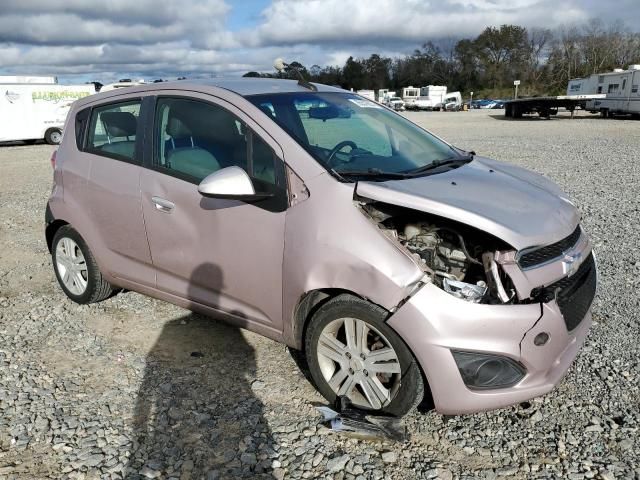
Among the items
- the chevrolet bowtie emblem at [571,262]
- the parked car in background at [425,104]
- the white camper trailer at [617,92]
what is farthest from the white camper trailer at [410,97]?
the chevrolet bowtie emblem at [571,262]

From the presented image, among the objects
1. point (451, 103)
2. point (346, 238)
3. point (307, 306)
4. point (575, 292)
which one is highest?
point (346, 238)

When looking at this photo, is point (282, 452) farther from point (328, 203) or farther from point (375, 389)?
point (328, 203)

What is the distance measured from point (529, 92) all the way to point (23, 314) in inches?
3357

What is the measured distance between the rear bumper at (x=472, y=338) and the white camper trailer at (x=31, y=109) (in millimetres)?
22524

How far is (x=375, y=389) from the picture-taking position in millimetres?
2949

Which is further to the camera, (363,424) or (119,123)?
(119,123)

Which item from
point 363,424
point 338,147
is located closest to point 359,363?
point 363,424

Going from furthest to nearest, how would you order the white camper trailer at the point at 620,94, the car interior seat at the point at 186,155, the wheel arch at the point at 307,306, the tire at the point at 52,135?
1. the white camper trailer at the point at 620,94
2. the tire at the point at 52,135
3. the car interior seat at the point at 186,155
4. the wheel arch at the point at 307,306

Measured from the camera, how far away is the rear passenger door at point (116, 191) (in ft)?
12.7

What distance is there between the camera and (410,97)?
68.6m

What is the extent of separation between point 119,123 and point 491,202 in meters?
2.81

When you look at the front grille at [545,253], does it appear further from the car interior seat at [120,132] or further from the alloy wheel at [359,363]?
the car interior seat at [120,132]

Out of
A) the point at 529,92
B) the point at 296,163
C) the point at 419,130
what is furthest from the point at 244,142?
the point at 529,92

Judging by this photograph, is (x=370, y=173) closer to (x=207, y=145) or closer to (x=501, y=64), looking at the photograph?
(x=207, y=145)
